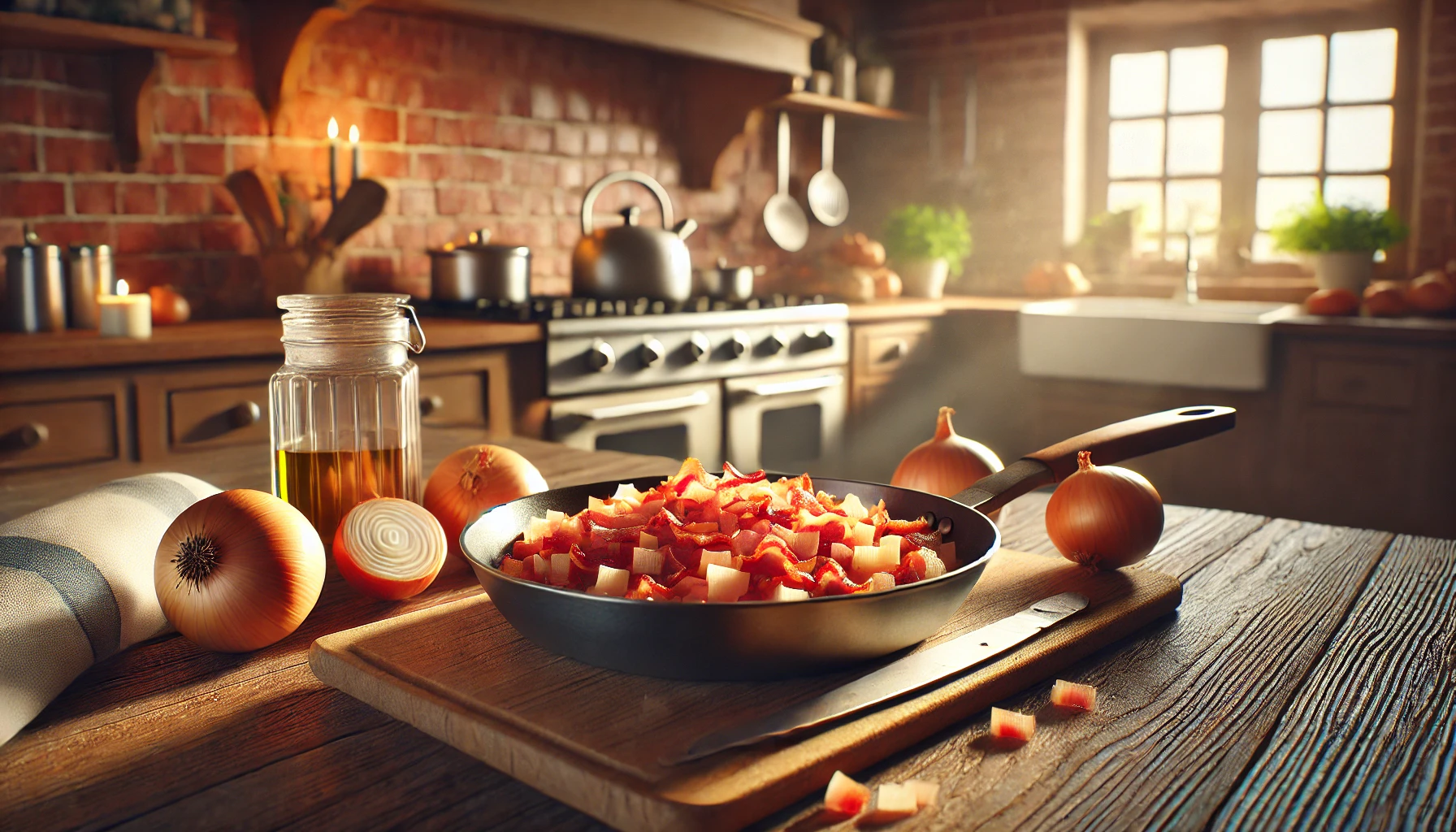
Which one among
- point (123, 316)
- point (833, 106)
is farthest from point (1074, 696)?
point (833, 106)

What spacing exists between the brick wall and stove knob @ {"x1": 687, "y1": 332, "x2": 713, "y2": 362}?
0.76m

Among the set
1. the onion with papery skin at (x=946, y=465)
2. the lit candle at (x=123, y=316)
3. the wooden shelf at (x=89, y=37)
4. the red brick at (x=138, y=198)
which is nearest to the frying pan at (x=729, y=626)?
the onion with papery skin at (x=946, y=465)

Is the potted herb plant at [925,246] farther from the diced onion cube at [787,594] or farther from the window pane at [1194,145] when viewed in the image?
the diced onion cube at [787,594]

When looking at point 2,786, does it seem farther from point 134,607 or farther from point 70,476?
point 70,476

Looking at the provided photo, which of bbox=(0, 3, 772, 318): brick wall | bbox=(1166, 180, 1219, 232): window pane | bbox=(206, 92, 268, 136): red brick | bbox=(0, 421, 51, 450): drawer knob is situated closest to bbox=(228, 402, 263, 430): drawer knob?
bbox=(0, 421, 51, 450): drawer knob

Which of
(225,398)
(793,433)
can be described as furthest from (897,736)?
(793,433)

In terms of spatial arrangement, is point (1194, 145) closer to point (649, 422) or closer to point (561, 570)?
point (649, 422)

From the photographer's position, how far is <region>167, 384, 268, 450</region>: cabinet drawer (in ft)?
6.53

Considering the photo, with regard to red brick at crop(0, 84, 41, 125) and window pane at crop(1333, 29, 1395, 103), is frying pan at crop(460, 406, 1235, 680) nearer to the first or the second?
red brick at crop(0, 84, 41, 125)

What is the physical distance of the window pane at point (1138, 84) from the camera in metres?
4.09

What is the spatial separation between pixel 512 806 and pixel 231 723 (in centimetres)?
18

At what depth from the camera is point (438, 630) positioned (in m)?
0.68

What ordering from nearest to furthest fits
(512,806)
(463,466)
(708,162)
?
(512,806) → (463,466) → (708,162)

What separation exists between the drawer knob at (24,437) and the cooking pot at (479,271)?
1.08 meters
